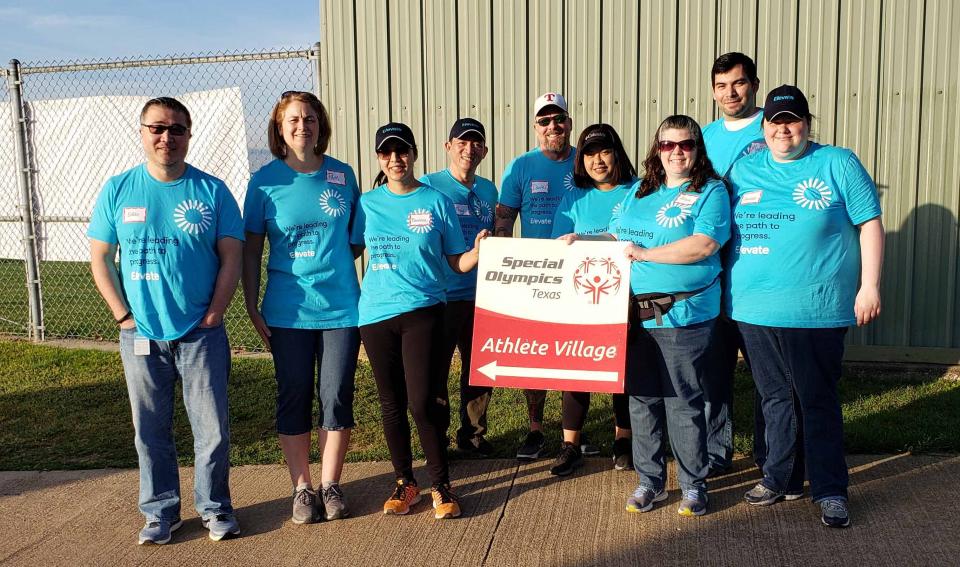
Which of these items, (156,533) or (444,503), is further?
(444,503)

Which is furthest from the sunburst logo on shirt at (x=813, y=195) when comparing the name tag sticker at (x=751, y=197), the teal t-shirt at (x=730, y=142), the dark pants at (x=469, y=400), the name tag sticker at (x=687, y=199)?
the dark pants at (x=469, y=400)

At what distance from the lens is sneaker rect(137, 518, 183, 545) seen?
153 inches

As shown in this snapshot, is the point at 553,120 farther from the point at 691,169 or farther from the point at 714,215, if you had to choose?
the point at 714,215

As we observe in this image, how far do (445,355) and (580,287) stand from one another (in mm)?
819

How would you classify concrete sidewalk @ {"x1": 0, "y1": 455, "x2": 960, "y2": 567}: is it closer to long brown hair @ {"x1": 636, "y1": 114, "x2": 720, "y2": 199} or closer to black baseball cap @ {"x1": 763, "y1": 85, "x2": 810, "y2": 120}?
long brown hair @ {"x1": 636, "y1": 114, "x2": 720, "y2": 199}

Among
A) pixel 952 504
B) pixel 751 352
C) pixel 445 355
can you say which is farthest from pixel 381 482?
pixel 952 504

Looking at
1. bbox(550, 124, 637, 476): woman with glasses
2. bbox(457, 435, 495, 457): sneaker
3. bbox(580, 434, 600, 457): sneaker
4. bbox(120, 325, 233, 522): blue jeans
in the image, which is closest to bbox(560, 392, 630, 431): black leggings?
bbox(550, 124, 637, 476): woman with glasses

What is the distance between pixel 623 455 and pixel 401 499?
1408mm

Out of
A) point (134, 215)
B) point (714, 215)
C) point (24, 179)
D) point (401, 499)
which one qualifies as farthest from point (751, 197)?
point (24, 179)

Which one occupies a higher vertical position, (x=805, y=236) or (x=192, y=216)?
(x=192, y=216)

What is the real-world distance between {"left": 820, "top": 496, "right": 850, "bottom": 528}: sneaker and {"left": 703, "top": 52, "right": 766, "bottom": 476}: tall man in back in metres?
0.61

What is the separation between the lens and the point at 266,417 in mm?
6094

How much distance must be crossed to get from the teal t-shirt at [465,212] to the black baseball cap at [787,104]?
5.76 feet

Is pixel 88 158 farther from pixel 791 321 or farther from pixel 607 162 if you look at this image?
pixel 791 321
